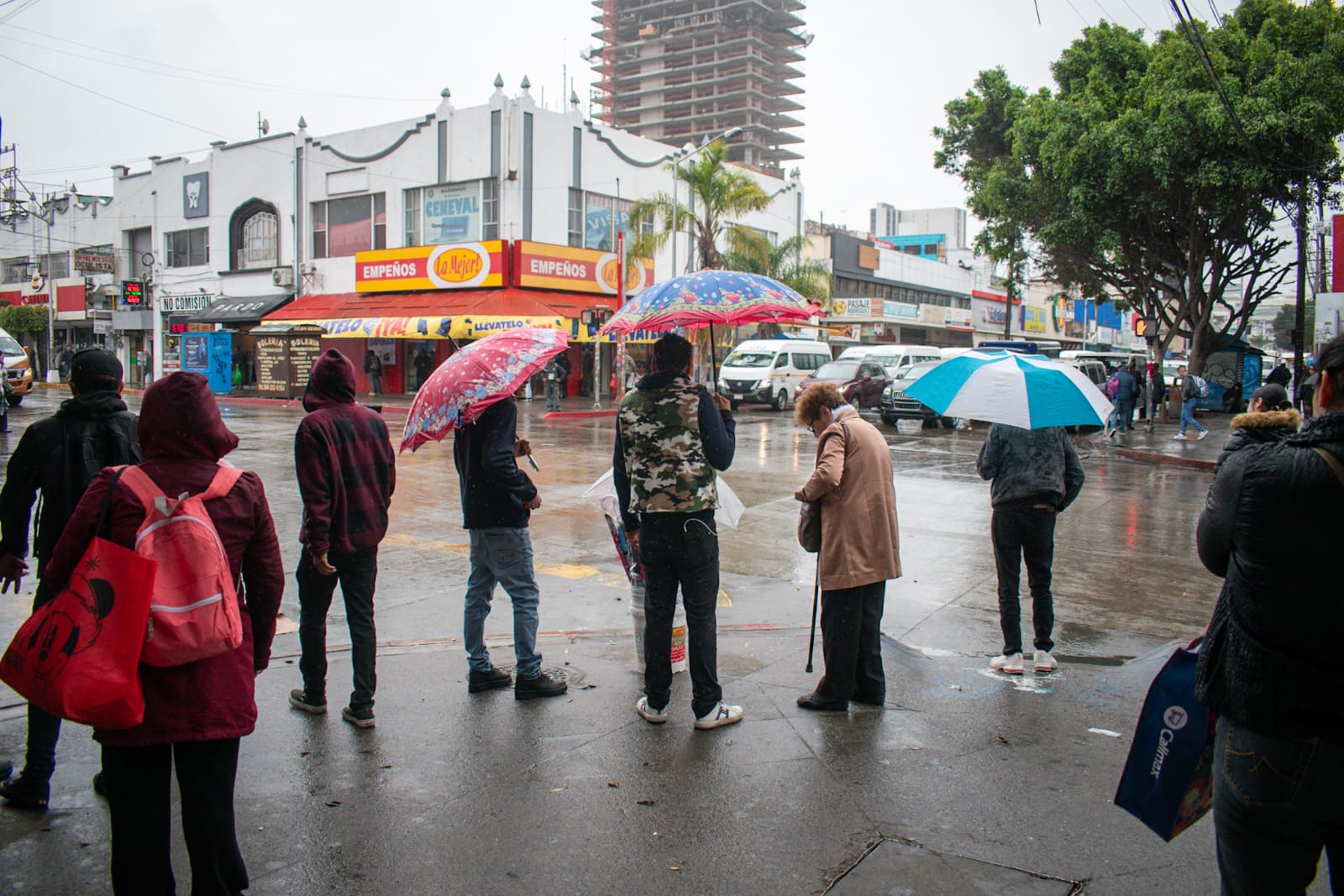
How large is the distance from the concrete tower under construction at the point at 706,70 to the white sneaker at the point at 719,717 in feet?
429

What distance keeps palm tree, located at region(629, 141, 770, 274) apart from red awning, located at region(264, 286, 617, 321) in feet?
10.0

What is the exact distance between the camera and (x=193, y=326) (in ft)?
141

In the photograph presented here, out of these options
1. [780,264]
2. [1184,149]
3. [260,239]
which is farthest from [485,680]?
[260,239]

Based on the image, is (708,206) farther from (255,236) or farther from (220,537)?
(220,537)

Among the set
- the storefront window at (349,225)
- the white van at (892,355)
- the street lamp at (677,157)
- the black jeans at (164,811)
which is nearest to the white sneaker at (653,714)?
the black jeans at (164,811)

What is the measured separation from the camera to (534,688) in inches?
197

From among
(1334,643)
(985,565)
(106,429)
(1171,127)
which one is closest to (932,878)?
(1334,643)

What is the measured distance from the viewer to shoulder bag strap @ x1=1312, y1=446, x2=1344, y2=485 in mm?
Answer: 2141

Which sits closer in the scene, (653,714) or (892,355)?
(653,714)

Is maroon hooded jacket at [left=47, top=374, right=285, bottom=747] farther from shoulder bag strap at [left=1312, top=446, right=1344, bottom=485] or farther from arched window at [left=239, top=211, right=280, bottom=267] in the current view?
arched window at [left=239, top=211, right=280, bottom=267]

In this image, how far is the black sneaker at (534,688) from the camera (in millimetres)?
4992

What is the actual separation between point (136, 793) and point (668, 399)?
2.57 meters

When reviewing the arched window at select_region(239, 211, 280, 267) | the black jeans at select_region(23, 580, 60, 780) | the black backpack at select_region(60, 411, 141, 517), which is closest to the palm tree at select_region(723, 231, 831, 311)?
the arched window at select_region(239, 211, 280, 267)

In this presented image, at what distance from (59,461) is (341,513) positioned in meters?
1.15
